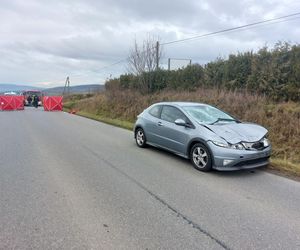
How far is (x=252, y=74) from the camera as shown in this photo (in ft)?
47.7

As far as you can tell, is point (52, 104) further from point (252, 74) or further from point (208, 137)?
point (208, 137)

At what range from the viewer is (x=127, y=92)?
2339 centimetres

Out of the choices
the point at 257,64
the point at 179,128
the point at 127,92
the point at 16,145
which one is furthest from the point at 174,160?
the point at 127,92

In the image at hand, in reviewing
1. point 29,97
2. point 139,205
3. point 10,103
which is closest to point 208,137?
point 139,205

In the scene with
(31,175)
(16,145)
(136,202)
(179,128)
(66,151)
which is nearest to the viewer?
(136,202)

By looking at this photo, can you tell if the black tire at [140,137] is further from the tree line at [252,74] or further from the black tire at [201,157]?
the tree line at [252,74]

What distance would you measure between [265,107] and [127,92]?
12.9 metres

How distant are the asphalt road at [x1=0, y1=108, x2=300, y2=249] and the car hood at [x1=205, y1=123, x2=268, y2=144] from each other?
0.77 metres

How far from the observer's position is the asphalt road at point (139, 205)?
381 centimetres

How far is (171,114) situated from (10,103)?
2766cm

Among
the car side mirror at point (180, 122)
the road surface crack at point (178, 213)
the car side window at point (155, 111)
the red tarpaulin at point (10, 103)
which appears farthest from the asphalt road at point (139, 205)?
the red tarpaulin at point (10, 103)

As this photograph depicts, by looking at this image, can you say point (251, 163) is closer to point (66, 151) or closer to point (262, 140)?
point (262, 140)

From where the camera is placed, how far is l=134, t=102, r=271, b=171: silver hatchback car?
6820mm

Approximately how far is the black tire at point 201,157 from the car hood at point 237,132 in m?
0.47
